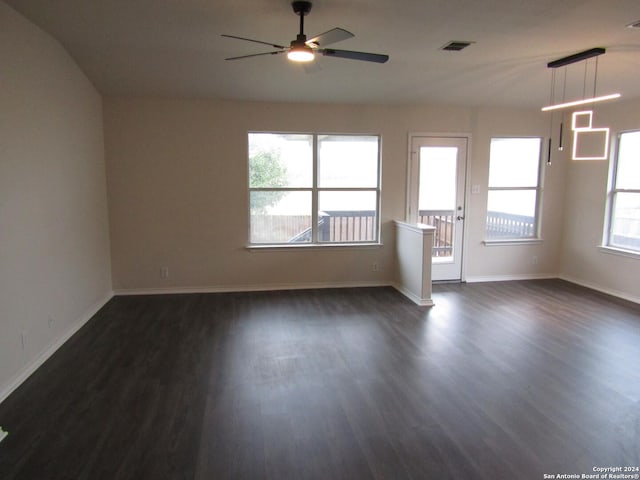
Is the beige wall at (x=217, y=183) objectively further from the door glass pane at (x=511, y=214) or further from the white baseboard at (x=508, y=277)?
the white baseboard at (x=508, y=277)

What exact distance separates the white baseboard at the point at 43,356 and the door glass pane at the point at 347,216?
300 cm

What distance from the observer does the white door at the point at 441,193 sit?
6023mm

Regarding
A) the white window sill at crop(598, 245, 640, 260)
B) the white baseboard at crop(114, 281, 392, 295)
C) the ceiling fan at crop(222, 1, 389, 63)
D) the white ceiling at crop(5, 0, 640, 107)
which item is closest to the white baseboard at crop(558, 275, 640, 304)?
the white window sill at crop(598, 245, 640, 260)

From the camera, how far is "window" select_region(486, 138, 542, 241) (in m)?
6.28

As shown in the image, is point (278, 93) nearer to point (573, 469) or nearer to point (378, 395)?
point (378, 395)

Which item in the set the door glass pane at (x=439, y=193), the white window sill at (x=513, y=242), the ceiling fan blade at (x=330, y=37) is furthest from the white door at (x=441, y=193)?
the ceiling fan blade at (x=330, y=37)

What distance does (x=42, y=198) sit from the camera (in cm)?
353

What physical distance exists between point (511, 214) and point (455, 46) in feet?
10.9

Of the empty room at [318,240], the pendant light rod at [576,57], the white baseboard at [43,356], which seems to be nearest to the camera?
the empty room at [318,240]

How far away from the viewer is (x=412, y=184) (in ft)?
19.7

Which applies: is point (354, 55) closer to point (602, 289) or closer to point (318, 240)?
point (318, 240)

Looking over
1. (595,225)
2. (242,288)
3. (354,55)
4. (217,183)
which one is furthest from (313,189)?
(595,225)

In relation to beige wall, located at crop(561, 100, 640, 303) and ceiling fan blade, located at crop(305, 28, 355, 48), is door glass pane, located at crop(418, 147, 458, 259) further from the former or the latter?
ceiling fan blade, located at crop(305, 28, 355, 48)

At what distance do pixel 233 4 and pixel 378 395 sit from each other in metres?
3.11
